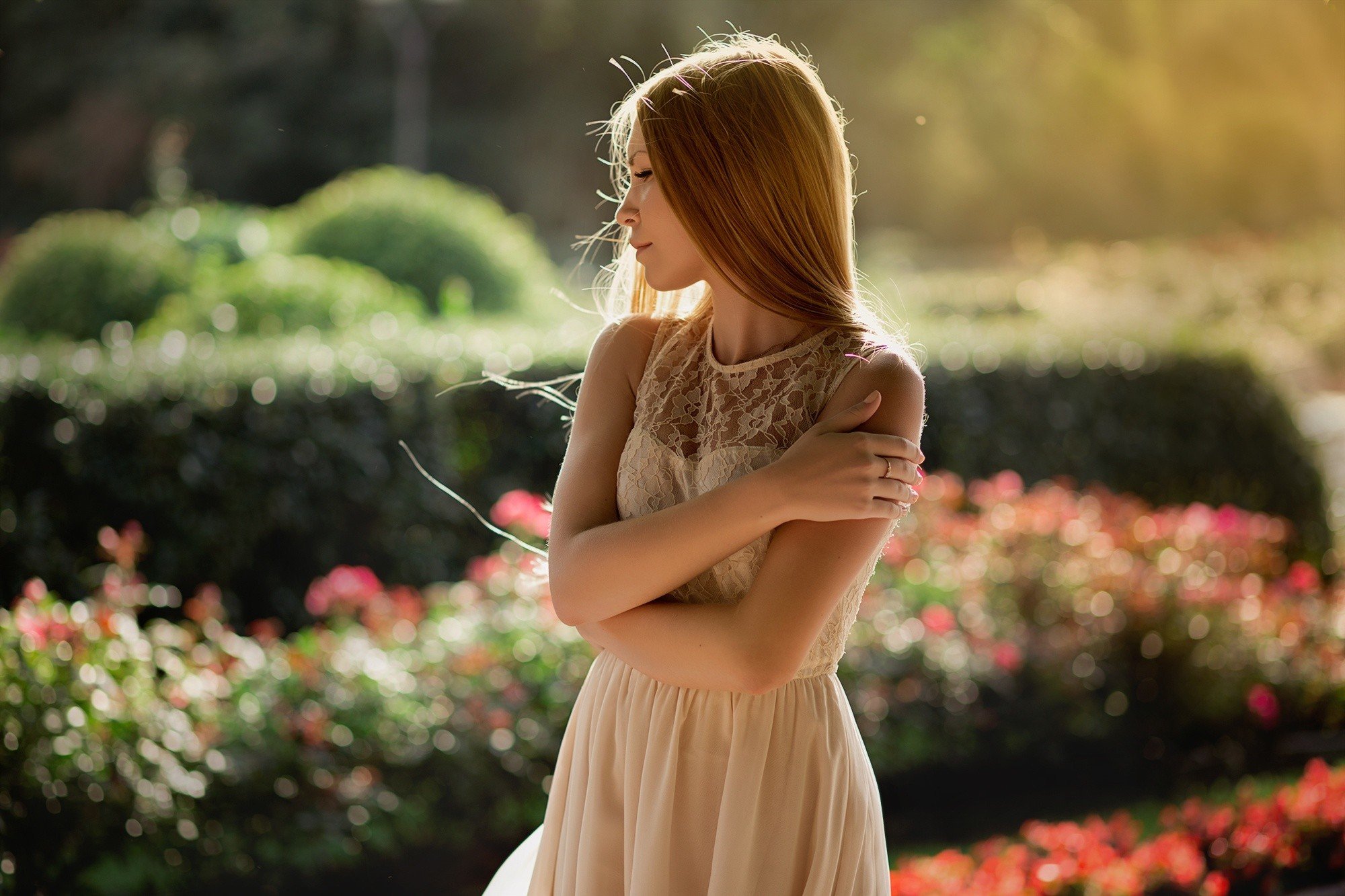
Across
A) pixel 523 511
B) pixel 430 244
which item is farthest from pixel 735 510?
pixel 430 244

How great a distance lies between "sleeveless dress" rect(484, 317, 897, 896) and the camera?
1.33m

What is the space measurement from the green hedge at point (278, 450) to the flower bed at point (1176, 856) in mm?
2176

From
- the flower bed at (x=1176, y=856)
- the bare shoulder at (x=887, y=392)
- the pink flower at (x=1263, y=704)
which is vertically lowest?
the flower bed at (x=1176, y=856)

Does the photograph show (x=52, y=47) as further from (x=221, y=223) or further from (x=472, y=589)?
(x=472, y=589)

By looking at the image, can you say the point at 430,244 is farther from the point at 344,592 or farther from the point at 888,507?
the point at 888,507

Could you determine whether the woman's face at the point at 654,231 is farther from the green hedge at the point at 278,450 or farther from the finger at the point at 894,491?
the green hedge at the point at 278,450

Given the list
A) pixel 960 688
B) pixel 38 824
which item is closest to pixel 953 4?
pixel 960 688

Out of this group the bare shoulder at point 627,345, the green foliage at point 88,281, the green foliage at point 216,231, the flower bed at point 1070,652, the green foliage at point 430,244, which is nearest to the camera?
the bare shoulder at point 627,345

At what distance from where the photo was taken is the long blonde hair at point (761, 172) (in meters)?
1.29

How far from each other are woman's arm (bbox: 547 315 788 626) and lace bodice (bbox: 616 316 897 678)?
0.03 metres

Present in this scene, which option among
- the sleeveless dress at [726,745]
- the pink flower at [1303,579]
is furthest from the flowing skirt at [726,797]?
the pink flower at [1303,579]

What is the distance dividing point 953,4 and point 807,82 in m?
A: 15.4

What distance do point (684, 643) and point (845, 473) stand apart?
0.28m

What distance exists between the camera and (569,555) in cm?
134
